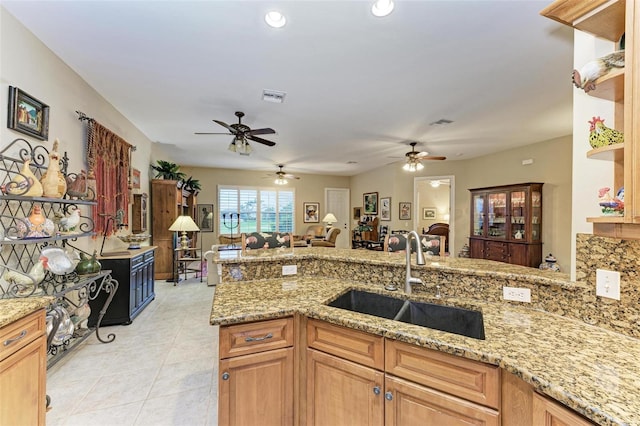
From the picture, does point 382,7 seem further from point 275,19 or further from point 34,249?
point 34,249

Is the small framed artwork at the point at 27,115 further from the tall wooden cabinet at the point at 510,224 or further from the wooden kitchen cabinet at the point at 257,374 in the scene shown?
the tall wooden cabinet at the point at 510,224

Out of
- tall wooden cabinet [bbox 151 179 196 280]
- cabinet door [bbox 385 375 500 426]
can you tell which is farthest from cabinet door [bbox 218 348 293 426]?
tall wooden cabinet [bbox 151 179 196 280]

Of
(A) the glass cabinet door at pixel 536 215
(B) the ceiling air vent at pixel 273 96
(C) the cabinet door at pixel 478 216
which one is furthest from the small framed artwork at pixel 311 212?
(B) the ceiling air vent at pixel 273 96

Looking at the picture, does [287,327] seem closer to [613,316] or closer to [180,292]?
[613,316]

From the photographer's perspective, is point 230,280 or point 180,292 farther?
point 180,292

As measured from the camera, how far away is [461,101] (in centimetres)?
340

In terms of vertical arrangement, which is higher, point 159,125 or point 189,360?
point 159,125

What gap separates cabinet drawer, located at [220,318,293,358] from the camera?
138 cm

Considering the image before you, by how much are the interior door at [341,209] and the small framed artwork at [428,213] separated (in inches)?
103

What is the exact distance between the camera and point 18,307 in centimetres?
150

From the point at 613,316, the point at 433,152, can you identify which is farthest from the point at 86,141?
the point at 433,152

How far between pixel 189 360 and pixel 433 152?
579 cm

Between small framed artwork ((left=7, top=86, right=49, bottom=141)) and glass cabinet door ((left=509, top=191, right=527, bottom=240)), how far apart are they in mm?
6695

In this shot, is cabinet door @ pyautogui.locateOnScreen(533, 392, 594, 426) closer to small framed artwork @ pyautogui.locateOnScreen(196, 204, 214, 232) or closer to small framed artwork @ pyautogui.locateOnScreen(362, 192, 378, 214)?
small framed artwork @ pyautogui.locateOnScreen(362, 192, 378, 214)
